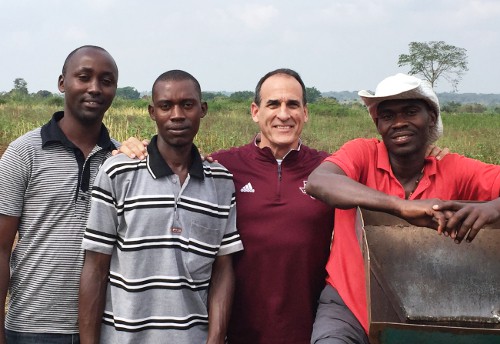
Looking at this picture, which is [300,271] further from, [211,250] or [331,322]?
[211,250]

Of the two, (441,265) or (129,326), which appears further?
(441,265)

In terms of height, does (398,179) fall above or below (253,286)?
above

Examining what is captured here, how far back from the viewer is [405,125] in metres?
2.54

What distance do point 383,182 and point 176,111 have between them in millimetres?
944

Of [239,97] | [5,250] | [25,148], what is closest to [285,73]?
[25,148]

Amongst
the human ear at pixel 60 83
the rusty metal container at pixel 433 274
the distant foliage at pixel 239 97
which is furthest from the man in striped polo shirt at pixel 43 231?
the distant foliage at pixel 239 97

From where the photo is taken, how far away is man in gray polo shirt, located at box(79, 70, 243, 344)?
2.16 metres

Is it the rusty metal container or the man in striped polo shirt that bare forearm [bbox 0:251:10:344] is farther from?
the rusty metal container

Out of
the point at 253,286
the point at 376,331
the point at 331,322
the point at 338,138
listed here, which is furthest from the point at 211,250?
the point at 338,138

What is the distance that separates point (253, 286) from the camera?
8.50ft

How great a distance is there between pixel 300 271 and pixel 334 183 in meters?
0.47

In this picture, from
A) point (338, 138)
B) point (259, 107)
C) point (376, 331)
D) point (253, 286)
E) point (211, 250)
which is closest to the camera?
point (376, 331)

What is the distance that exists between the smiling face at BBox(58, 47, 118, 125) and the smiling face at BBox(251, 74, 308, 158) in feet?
2.40

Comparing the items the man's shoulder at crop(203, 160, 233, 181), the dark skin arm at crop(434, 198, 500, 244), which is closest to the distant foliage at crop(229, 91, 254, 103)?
the man's shoulder at crop(203, 160, 233, 181)
